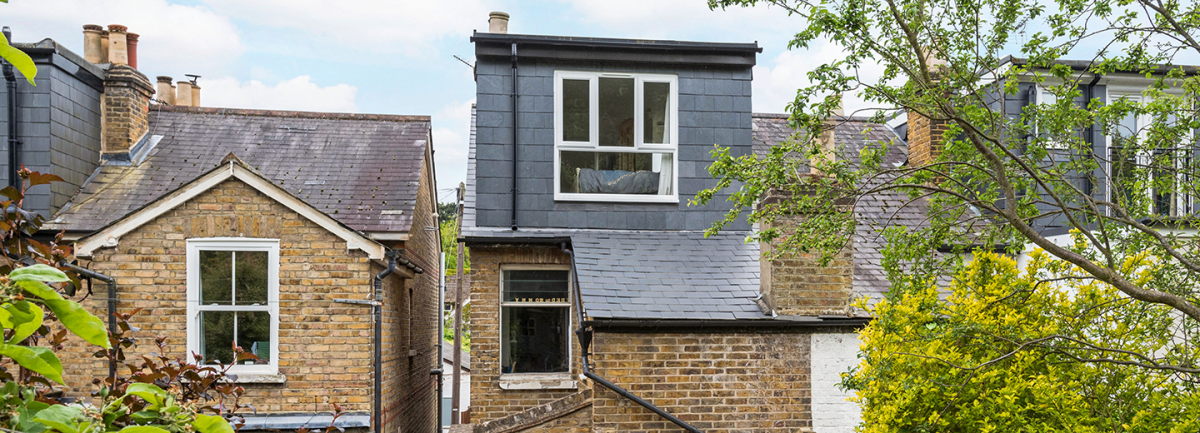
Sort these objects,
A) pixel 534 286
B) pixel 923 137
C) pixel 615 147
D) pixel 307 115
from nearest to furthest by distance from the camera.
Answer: pixel 534 286
pixel 615 147
pixel 923 137
pixel 307 115

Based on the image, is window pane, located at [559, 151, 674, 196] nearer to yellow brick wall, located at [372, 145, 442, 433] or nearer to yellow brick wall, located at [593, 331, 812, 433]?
yellow brick wall, located at [372, 145, 442, 433]

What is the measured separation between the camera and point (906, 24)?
19.3ft

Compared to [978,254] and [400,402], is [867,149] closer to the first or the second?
[978,254]

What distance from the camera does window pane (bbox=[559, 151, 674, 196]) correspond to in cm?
1066

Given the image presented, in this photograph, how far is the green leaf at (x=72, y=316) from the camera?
1371 mm

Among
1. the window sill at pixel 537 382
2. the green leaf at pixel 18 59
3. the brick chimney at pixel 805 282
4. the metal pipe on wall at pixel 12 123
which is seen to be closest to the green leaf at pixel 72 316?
the green leaf at pixel 18 59

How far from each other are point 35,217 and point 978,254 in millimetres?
6238

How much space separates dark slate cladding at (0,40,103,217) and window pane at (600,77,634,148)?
757cm

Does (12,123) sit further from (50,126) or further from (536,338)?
(536,338)

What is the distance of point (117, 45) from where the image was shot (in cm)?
1235

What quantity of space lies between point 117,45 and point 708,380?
11.1 meters

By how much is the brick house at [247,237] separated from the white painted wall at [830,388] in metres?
5.43

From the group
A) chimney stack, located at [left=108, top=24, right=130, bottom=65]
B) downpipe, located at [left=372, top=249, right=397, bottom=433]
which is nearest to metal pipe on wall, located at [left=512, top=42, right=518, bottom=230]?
downpipe, located at [left=372, top=249, right=397, bottom=433]

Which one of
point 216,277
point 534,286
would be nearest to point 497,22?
point 534,286
